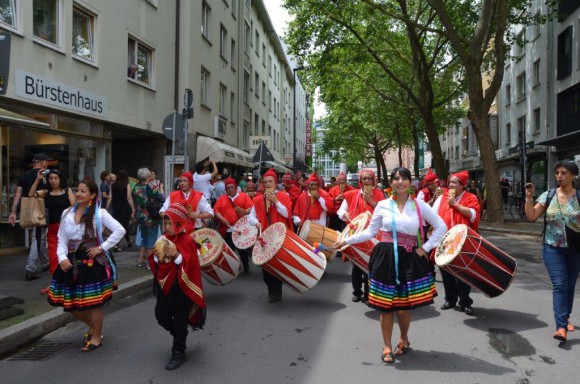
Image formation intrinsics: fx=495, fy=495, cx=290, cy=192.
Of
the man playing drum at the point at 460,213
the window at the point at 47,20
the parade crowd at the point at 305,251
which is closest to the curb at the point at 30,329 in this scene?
the parade crowd at the point at 305,251

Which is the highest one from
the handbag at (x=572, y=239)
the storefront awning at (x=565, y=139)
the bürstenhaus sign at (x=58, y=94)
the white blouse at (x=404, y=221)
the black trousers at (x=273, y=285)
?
the storefront awning at (x=565, y=139)

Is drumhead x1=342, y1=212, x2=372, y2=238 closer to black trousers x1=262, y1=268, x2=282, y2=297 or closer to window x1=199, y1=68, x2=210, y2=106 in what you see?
black trousers x1=262, y1=268, x2=282, y2=297

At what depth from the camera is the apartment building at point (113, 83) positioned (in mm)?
9703

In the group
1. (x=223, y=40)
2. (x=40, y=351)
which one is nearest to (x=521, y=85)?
(x=223, y=40)

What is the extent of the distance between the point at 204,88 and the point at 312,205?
1337 centimetres

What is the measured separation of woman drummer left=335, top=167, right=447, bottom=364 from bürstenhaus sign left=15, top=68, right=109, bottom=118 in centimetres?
812

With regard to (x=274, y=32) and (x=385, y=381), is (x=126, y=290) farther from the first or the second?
(x=274, y=32)

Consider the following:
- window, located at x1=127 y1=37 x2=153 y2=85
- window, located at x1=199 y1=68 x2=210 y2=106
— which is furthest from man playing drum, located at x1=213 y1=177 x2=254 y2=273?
window, located at x1=199 y1=68 x2=210 y2=106

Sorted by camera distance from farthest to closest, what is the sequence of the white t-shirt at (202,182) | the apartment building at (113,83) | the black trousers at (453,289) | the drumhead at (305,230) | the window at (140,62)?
the window at (140,62)
the white t-shirt at (202,182)
the apartment building at (113,83)
the drumhead at (305,230)
the black trousers at (453,289)

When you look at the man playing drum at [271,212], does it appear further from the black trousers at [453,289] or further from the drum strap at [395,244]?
the drum strap at [395,244]

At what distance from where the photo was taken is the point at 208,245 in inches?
250

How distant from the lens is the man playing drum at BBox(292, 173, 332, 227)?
812 cm

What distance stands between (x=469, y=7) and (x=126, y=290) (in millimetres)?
17448

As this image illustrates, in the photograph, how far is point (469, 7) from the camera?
62.6 feet
